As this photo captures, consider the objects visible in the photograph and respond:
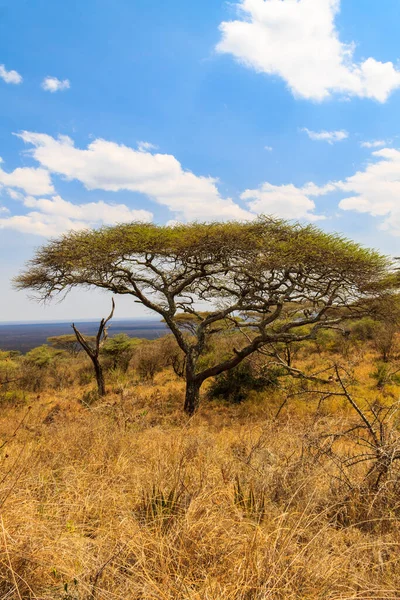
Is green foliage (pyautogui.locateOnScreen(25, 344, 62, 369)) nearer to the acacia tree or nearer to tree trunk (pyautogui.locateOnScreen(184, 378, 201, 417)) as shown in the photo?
the acacia tree

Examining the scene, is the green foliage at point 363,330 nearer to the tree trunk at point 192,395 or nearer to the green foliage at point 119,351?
the green foliage at point 119,351

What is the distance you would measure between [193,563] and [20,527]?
118 cm

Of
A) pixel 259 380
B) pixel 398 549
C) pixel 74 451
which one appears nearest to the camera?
pixel 398 549

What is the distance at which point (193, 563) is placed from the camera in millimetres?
1953

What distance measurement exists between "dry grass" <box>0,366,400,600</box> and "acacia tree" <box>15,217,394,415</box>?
6329 mm

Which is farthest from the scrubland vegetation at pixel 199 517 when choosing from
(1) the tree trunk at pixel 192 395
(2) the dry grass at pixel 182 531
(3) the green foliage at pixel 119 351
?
(3) the green foliage at pixel 119 351

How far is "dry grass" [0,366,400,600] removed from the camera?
69.2 inches

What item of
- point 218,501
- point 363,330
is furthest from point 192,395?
point 363,330

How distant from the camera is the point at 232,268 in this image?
1034cm

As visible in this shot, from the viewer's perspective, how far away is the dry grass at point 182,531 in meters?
1.76

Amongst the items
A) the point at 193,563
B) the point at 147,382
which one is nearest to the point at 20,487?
the point at 193,563

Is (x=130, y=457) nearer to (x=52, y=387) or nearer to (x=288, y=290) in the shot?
(x=288, y=290)

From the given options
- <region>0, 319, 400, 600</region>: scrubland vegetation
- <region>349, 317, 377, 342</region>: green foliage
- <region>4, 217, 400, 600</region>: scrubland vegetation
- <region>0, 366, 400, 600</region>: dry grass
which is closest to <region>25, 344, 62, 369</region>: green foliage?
<region>4, 217, 400, 600</region>: scrubland vegetation

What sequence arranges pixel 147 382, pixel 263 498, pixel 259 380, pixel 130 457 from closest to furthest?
pixel 263 498
pixel 130 457
pixel 259 380
pixel 147 382
